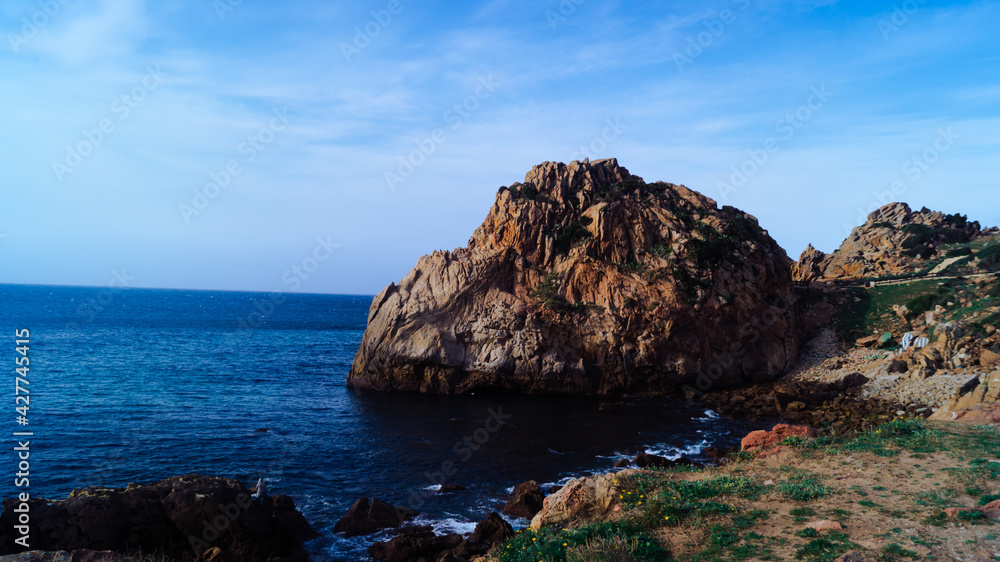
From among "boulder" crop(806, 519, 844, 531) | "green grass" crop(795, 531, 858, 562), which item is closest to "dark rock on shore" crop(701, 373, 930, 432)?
"boulder" crop(806, 519, 844, 531)

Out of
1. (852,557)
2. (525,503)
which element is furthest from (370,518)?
(852,557)

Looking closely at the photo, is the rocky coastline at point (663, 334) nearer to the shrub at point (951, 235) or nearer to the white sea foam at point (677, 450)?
the white sea foam at point (677, 450)

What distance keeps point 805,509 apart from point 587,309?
31020mm

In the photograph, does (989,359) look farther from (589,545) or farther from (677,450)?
(589,545)

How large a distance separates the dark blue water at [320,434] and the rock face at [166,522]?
2365 millimetres

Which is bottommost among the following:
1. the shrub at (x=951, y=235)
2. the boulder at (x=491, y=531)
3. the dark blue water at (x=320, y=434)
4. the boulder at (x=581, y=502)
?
the dark blue water at (x=320, y=434)

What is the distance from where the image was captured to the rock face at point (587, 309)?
134 ft

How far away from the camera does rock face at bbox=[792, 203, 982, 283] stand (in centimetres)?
6291

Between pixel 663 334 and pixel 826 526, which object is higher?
pixel 663 334

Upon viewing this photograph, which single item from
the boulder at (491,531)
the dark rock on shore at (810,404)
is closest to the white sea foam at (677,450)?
the dark rock on shore at (810,404)

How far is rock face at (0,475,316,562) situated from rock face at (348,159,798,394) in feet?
80.5

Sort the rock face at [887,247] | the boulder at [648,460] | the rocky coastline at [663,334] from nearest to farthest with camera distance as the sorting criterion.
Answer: the rocky coastline at [663,334] → the boulder at [648,460] → the rock face at [887,247]

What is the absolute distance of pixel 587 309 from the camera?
42438 millimetres

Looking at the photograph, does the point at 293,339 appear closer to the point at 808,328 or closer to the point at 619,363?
the point at 619,363
